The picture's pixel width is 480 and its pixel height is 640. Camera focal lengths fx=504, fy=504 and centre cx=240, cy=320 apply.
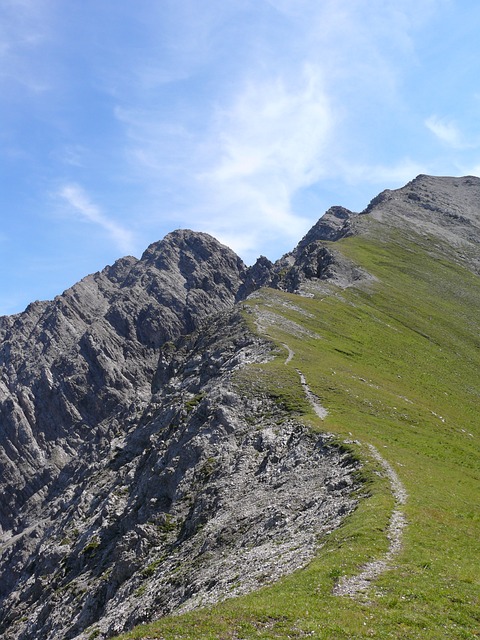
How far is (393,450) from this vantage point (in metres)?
46.5

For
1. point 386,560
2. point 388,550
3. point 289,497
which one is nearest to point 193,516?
point 289,497

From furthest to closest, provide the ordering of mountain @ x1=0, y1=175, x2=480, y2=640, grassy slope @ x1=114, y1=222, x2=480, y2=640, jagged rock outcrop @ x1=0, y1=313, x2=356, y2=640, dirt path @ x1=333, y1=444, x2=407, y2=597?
jagged rock outcrop @ x1=0, y1=313, x2=356, y2=640
dirt path @ x1=333, y1=444, x2=407, y2=597
mountain @ x1=0, y1=175, x2=480, y2=640
grassy slope @ x1=114, y1=222, x2=480, y2=640

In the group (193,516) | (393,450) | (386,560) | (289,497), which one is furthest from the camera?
(393,450)

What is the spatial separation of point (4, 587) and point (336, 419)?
104 meters

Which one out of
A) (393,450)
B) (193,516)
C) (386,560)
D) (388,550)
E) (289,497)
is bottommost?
(393,450)

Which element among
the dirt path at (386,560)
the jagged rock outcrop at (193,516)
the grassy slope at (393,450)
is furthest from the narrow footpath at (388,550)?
the jagged rock outcrop at (193,516)

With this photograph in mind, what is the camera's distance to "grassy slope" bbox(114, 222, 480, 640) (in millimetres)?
19531

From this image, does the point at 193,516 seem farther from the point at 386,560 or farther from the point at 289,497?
the point at 386,560

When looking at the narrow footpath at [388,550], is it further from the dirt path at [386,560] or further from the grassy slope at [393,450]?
the grassy slope at [393,450]

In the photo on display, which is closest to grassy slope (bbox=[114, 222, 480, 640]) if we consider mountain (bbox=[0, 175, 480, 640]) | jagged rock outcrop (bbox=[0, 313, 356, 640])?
mountain (bbox=[0, 175, 480, 640])

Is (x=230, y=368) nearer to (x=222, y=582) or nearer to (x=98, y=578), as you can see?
(x=98, y=578)

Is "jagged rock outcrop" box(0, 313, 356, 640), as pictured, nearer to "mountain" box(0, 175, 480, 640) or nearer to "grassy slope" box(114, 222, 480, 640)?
"mountain" box(0, 175, 480, 640)

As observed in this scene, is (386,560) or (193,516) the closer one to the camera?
(386,560)

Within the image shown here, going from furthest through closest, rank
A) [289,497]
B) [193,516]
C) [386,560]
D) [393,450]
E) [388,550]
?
[393,450]
[193,516]
[289,497]
[388,550]
[386,560]
